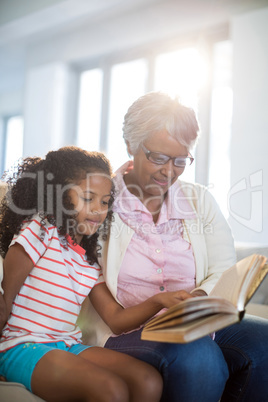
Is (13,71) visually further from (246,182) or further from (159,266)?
(159,266)

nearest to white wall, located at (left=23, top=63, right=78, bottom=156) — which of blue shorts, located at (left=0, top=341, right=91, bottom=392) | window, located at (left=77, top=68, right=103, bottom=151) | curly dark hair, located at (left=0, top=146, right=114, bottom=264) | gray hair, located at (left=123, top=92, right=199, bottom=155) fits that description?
window, located at (left=77, top=68, right=103, bottom=151)

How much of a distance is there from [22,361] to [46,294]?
7.9 inches

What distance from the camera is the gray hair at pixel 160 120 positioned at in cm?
153

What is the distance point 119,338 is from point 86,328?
0.16 metres

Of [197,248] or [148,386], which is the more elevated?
[197,248]

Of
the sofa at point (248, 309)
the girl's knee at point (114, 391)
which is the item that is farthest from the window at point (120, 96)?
the girl's knee at point (114, 391)

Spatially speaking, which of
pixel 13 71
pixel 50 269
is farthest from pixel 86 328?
pixel 13 71

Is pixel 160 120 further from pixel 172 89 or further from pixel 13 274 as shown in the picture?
pixel 172 89

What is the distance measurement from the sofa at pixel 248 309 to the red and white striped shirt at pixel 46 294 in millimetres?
135

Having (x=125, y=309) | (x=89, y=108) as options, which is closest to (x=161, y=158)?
(x=125, y=309)

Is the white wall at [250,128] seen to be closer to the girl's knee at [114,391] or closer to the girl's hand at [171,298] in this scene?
the girl's hand at [171,298]

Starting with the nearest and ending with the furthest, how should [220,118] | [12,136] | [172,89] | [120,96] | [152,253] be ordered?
1. [152,253]
2. [220,118]
3. [172,89]
4. [120,96]
5. [12,136]

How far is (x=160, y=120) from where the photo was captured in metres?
1.53

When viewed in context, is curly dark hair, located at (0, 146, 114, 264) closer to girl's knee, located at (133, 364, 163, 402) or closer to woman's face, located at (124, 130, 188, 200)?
woman's face, located at (124, 130, 188, 200)
